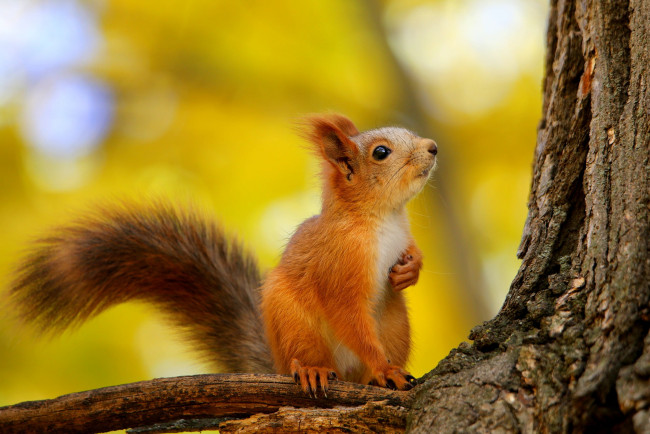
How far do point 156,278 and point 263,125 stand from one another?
2.27 meters

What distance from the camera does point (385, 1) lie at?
16.1 feet

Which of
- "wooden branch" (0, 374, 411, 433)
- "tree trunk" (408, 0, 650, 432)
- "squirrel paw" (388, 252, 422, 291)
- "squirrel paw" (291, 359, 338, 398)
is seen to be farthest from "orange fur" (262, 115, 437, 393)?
"tree trunk" (408, 0, 650, 432)

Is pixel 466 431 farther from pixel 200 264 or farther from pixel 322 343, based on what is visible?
pixel 200 264

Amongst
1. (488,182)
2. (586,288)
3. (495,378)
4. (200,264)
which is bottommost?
(495,378)

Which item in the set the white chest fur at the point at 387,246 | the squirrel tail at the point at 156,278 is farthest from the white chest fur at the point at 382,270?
the squirrel tail at the point at 156,278

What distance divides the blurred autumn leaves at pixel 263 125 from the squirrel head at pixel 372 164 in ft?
3.81

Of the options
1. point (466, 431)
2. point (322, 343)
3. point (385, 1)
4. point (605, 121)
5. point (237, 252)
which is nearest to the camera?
point (466, 431)

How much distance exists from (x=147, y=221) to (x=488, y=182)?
2.51 meters

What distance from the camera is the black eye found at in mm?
2611

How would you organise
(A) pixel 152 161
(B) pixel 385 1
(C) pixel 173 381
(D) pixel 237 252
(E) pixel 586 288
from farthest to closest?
(B) pixel 385 1 → (A) pixel 152 161 → (D) pixel 237 252 → (C) pixel 173 381 → (E) pixel 586 288

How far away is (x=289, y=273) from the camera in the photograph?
96.3 inches

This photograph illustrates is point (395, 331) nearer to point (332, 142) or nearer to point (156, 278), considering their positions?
point (332, 142)

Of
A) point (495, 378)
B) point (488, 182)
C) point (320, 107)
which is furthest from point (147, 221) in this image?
point (488, 182)

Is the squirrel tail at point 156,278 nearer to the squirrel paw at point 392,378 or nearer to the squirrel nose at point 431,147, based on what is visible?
the squirrel paw at point 392,378
